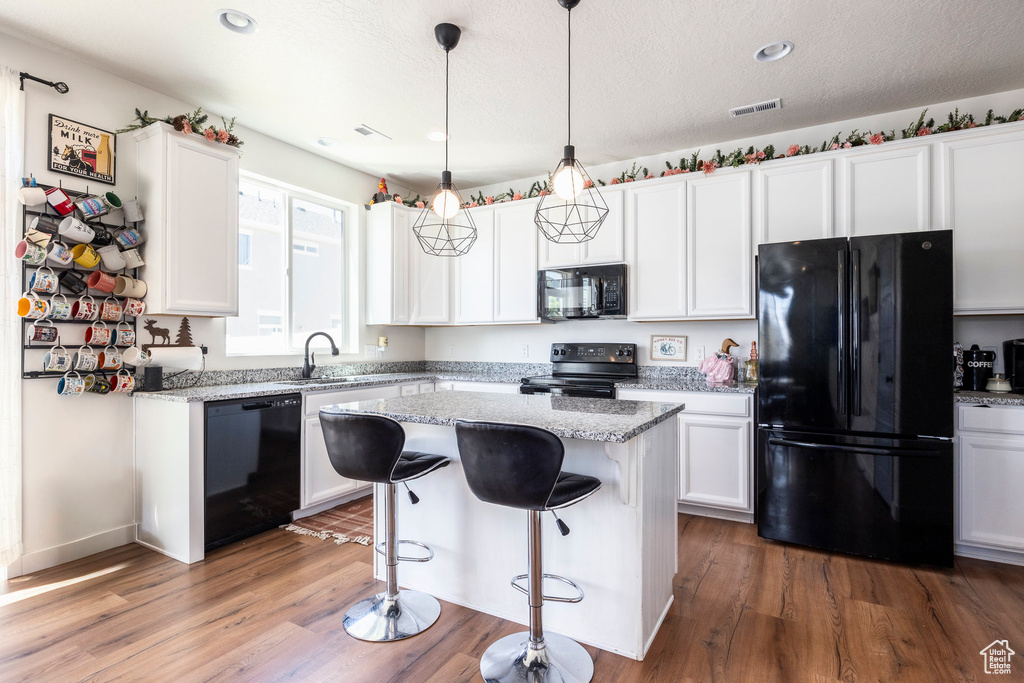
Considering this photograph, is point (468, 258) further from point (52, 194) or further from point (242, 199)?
point (52, 194)

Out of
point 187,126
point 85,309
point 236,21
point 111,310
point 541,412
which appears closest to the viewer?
point 541,412

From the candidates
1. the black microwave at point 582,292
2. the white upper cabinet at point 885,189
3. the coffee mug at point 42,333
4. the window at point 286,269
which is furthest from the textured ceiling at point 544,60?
the coffee mug at point 42,333

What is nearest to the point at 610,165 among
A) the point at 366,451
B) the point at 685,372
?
the point at 685,372

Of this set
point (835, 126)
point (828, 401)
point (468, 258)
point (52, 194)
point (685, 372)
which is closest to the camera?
point (52, 194)

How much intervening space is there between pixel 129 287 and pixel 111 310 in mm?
157

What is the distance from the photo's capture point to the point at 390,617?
82.7 inches

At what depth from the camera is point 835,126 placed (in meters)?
3.49

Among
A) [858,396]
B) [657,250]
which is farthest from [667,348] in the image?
[858,396]

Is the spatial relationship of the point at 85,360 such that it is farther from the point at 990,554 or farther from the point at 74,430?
the point at 990,554

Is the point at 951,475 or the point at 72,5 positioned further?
the point at 951,475

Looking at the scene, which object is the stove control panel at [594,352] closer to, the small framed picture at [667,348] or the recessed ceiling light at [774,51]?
the small framed picture at [667,348]

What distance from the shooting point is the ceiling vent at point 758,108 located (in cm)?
318

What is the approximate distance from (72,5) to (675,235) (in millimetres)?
3593

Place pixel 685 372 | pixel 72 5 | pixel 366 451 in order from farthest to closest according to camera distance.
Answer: pixel 685 372 → pixel 72 5 → pixel 366 451
